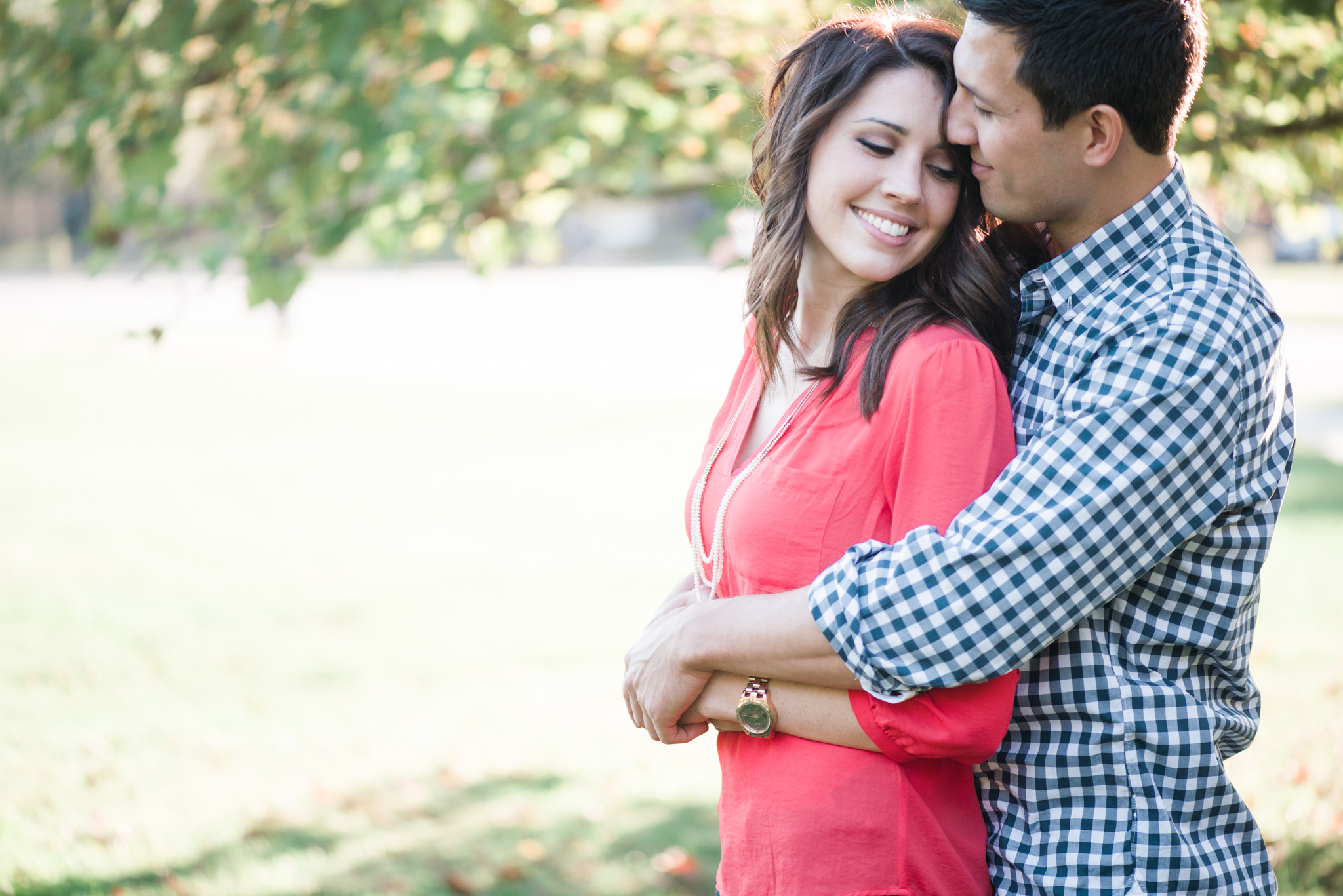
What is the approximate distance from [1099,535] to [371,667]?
5.33 m

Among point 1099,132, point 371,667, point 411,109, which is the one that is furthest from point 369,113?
point 371,667

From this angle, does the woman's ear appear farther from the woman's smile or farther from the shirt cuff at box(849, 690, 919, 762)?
the shirt cuff at box(849, 690, 919, 762)

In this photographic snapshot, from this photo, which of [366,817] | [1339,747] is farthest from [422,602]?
[1339,747]

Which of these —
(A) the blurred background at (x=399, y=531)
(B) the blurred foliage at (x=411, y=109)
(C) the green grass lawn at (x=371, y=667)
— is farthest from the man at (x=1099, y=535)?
(C) the green grass lawn at (x=371, y=667)

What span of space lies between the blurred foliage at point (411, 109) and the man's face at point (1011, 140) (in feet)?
5.19

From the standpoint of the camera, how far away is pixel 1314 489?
8.86 m

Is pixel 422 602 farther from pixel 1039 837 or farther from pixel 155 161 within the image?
pixel 1039 837

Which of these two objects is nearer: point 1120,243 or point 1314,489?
point 1120,243

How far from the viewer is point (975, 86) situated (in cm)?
177

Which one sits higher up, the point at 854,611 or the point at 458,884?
the point at 854,611

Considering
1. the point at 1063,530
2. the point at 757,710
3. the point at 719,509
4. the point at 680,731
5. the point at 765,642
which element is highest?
the point at 1063,530

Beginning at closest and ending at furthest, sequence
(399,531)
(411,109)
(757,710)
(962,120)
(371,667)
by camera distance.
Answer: (757,710), (962,120), (411,109), (371,667), (399,531)

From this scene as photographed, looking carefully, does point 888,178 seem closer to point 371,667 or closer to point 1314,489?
point 371,667

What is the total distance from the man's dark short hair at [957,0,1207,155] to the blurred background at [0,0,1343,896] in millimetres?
944
